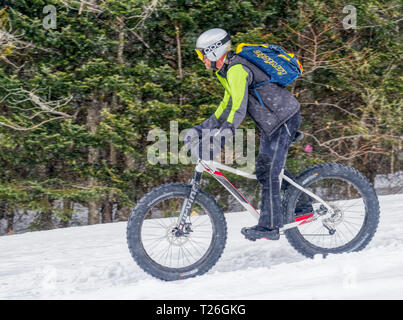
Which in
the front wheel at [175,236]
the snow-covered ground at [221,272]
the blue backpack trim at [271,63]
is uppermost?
the blue backpack trim at [271,63]

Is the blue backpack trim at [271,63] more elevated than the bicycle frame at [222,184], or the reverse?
the blue backpack trim at [271,63]

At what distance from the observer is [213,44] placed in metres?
3.49

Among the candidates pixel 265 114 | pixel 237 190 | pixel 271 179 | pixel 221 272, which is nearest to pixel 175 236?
pixel 221 272

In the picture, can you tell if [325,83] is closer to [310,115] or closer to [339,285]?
[310,115]

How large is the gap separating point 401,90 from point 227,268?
15.5ft

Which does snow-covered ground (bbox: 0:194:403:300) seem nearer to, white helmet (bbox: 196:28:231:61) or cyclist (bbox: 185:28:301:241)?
cyclist (bbox: 185:28:301:241)

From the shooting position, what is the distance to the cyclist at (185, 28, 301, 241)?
137 inches

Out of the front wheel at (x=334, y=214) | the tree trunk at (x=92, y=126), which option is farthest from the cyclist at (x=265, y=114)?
the tree trunk at (x=92, y=126)

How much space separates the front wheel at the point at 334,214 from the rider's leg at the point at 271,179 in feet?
0.65

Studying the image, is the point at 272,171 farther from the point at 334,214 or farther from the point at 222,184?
the point at 334,214

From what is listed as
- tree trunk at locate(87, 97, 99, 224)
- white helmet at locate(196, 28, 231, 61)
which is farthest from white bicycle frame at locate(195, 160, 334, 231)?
tree trunk at locate(87, 97, 99, 224)

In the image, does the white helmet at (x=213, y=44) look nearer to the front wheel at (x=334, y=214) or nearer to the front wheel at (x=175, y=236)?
the front wheel at (x=175, y=236)

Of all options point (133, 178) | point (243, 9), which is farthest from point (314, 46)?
point (133, 178)

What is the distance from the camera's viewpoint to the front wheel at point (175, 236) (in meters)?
3.50
